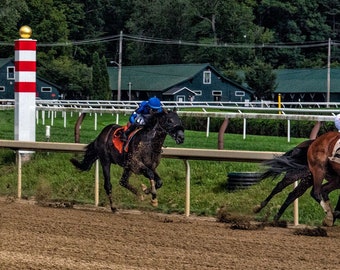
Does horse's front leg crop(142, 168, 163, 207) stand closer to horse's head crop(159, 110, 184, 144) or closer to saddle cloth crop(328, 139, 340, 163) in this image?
horse's head crop(159, 110, 184, 144)

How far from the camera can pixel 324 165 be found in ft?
31.0

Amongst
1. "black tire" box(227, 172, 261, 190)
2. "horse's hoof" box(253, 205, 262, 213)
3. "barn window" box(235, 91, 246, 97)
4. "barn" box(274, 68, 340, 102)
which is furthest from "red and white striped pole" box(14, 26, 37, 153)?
"barn" box(274, 68, 340, 102)

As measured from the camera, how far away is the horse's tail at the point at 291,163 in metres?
9.76

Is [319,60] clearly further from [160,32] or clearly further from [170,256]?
[170,256]

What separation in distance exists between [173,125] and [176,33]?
7346 centimetres

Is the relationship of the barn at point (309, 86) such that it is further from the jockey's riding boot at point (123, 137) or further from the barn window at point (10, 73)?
the jockey's riding boot at point (123, 137)

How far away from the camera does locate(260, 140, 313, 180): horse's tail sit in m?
9.76

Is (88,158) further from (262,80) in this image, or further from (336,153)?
(262,80)

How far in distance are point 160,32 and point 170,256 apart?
7718 centimetres

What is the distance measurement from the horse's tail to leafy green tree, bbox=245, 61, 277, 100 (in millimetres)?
53360

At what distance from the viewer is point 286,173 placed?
9.89 metres

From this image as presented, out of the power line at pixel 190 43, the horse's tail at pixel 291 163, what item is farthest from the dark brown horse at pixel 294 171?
the power line at pixel 190 43

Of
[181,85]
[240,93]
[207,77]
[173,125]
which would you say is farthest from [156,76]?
[173,125]

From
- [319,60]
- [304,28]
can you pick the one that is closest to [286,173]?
[319,60]
